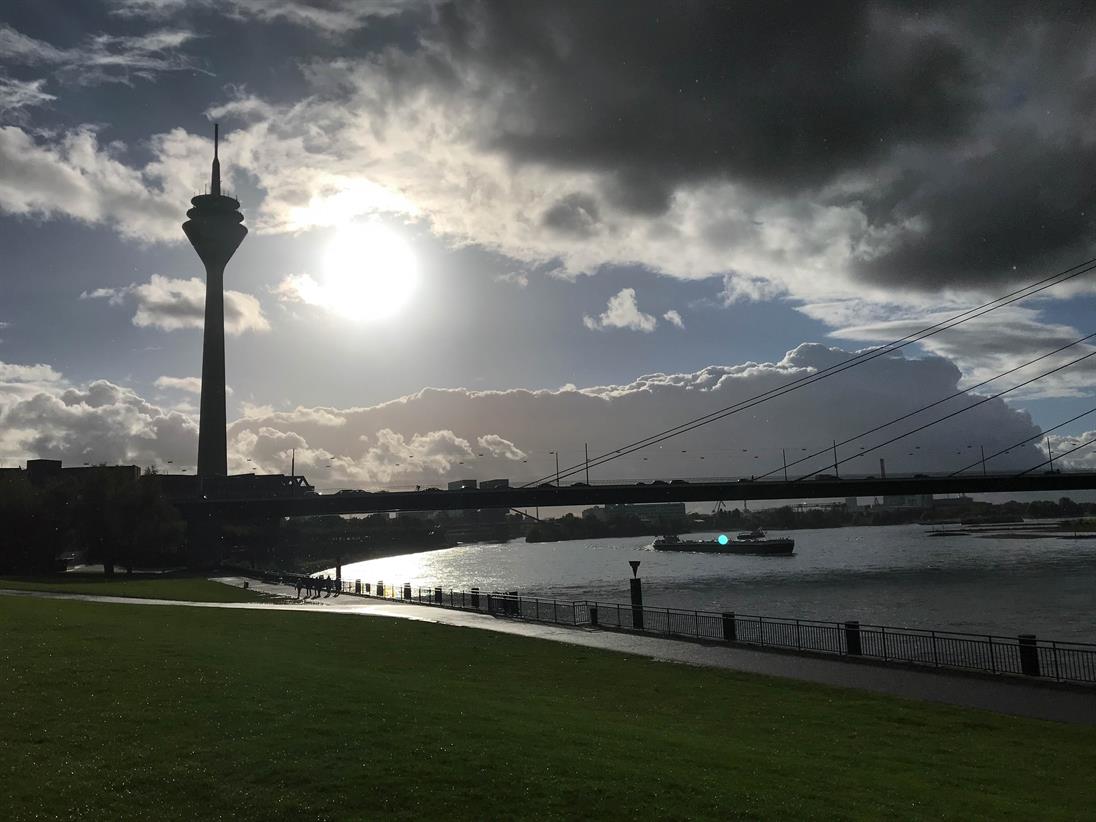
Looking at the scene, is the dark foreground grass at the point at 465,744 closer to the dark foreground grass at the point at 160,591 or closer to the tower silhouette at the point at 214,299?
the dark foreground grass at the point at 160,591

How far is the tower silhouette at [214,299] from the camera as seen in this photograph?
538 feet

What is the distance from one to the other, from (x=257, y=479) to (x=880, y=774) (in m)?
160

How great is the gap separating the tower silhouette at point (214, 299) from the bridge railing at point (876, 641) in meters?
126

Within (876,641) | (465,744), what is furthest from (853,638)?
(465,744)

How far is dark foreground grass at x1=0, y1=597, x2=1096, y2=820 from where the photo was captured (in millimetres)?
10203

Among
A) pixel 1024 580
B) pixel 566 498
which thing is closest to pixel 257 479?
pixel 566 498

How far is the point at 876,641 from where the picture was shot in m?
36.3

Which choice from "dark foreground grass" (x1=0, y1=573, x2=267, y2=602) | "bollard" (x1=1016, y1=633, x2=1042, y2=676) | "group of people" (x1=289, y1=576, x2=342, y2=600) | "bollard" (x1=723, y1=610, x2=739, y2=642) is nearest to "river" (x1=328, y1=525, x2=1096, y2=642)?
"group of people" (x1=289, y1=576, x2=342, y2=600)

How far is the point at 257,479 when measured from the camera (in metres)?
160

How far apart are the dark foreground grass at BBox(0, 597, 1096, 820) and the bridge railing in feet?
22.8

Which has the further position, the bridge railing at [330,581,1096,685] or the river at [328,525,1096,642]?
the river at [328,525,1096,642]

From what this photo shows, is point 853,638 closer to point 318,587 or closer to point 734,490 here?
point 318,587

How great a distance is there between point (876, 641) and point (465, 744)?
29062 millimetres

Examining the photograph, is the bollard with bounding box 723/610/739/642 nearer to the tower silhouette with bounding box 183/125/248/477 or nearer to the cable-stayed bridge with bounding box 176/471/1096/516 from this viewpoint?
the cable-stayed bridge with bounding box 176/471/1096/516
